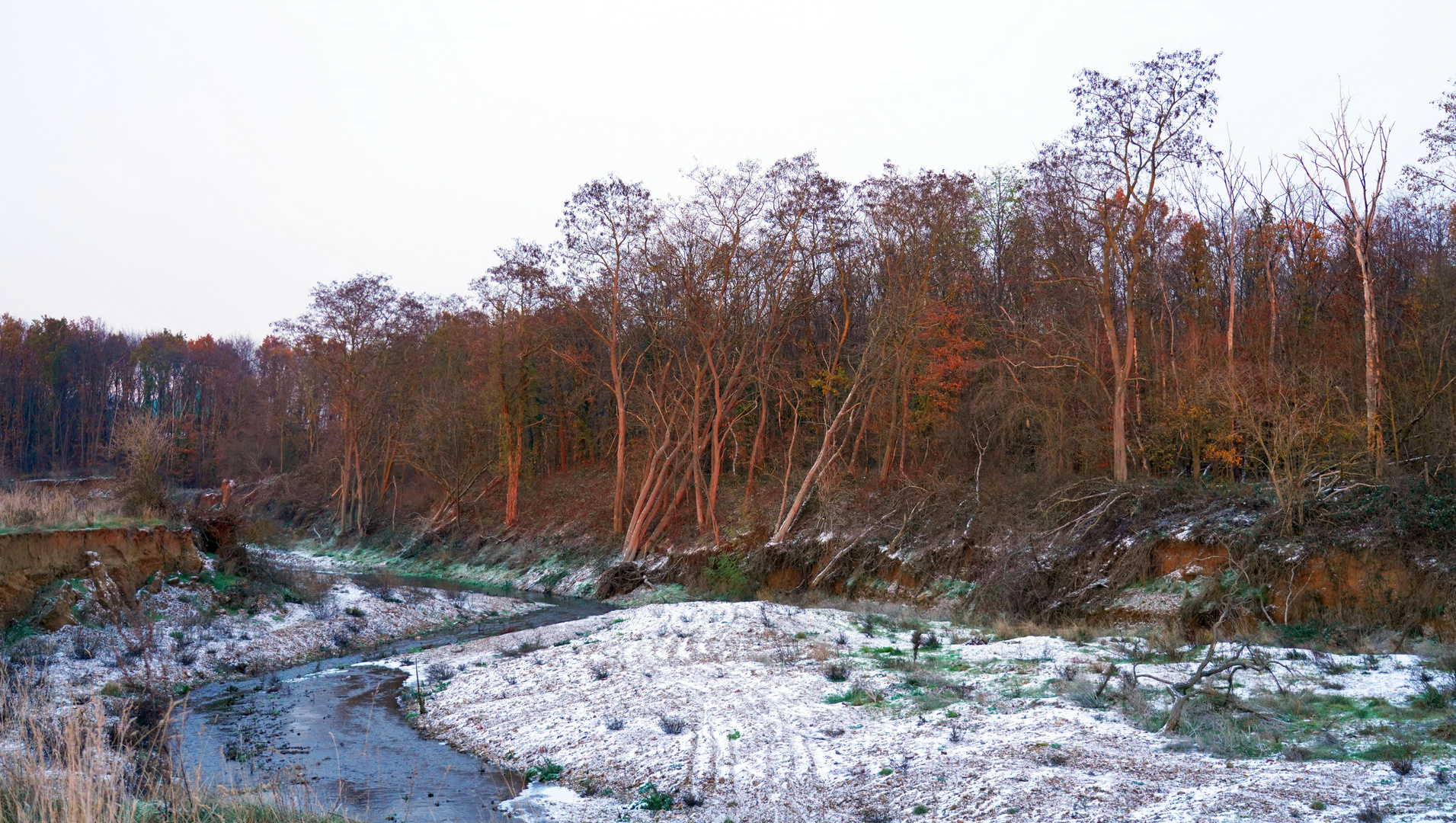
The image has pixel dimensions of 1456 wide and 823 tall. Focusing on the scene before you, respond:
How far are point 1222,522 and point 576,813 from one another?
52.8ft

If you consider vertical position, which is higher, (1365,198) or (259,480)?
(1365,198)

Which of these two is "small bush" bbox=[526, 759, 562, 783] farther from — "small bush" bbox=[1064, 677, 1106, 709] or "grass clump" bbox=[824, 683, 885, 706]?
"small bush" bbox=[1064, 677, 1106, 709]

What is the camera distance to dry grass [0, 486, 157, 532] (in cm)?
1859

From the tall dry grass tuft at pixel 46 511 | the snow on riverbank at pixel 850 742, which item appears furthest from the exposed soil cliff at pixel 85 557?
the snow on riverbank at pixel 850 742

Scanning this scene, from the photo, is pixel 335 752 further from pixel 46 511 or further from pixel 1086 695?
pixel 46 511

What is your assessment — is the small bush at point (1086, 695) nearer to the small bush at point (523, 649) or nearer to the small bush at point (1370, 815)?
the small bush at point (1370, 815)

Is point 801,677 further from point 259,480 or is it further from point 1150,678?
point 259,480

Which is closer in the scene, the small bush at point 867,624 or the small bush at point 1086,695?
the small bush at point 1086,695

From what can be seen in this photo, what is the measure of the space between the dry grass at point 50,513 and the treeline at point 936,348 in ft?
57.2

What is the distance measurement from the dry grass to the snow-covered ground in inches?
78.8

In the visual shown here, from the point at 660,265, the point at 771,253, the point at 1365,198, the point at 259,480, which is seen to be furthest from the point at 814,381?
the point at 259,480

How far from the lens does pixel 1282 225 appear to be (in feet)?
101

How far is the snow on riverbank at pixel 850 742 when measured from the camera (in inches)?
287

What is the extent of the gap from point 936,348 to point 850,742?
21.8 meters
